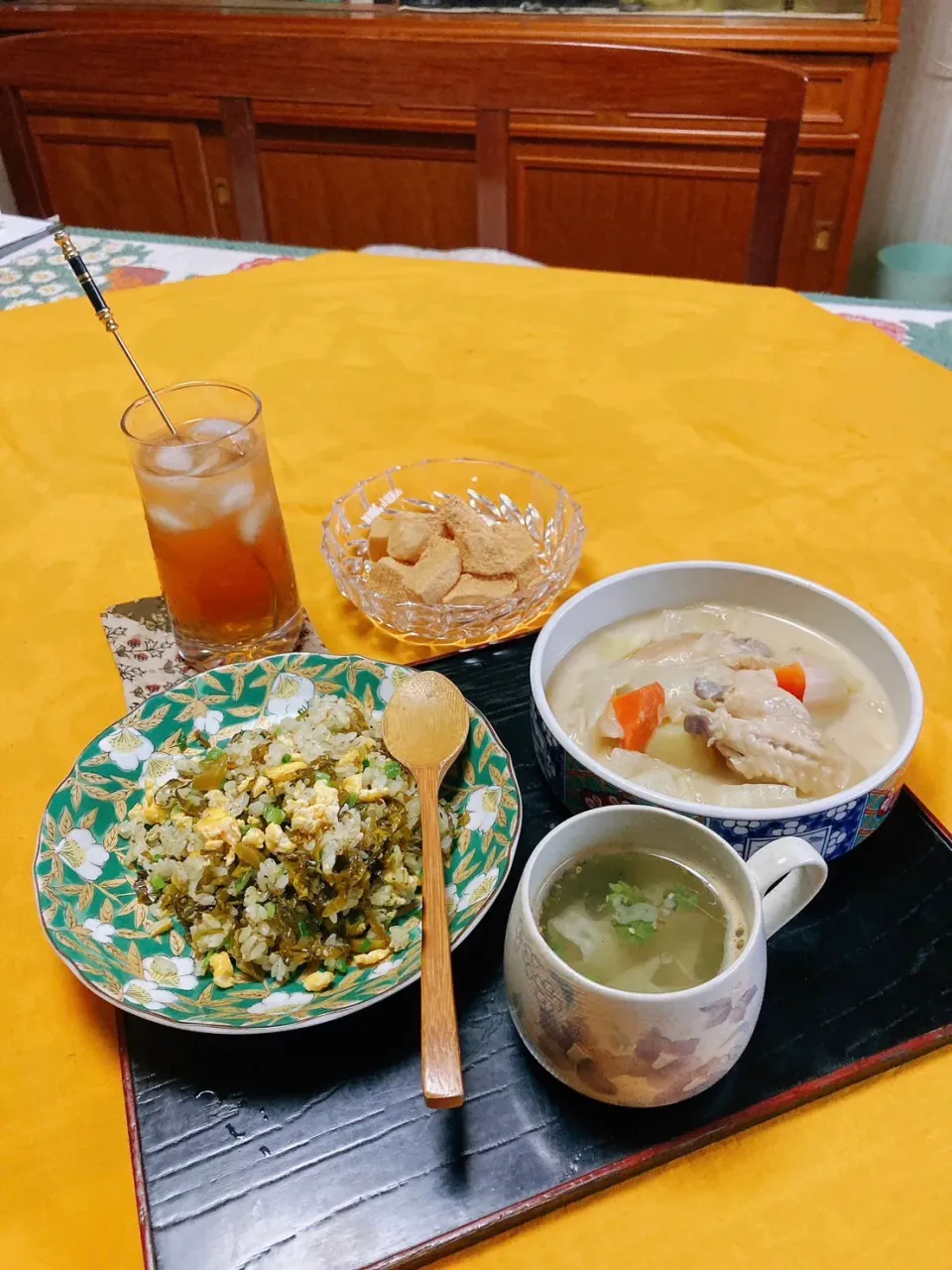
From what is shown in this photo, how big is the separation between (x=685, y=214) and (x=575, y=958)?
10.9 ft

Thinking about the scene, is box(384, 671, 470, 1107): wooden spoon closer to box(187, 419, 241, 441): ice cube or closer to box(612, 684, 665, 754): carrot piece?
box(612, 684, 665, 754): carrot piece

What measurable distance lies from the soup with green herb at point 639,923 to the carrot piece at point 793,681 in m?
0.26

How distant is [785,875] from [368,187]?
3610 millimetres

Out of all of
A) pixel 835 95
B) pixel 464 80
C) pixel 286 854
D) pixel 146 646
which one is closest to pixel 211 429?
pixel 146 646

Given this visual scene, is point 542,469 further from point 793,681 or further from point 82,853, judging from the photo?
point 82,853

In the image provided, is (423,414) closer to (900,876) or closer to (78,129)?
(900,876)

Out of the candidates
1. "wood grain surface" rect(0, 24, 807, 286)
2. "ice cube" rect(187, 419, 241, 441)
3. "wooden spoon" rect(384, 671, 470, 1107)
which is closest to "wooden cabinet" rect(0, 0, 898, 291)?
"wood grain surface" rect(0, 24, 807, 286)

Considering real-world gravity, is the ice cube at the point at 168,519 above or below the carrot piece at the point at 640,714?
above

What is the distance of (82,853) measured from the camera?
0.79 metres

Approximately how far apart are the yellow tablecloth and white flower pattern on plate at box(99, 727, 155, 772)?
10 cm

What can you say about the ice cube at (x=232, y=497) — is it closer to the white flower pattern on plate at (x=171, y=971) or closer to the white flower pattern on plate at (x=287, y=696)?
the white flower pattern on plate at (x=287, y=696)

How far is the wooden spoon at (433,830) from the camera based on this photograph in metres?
0.60

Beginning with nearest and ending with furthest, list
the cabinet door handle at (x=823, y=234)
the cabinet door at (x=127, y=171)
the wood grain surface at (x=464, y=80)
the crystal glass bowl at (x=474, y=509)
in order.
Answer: the crystal glass bowl at (x=474, y=509)
the wood grain surface at (x=464, y=80)
the cabinet door handle at (x=823, y=234)
the cabinet door at (x=127, y=171)

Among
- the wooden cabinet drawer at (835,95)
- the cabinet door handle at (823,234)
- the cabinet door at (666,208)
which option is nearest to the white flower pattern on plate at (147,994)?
the cabinet door at (666,208)
